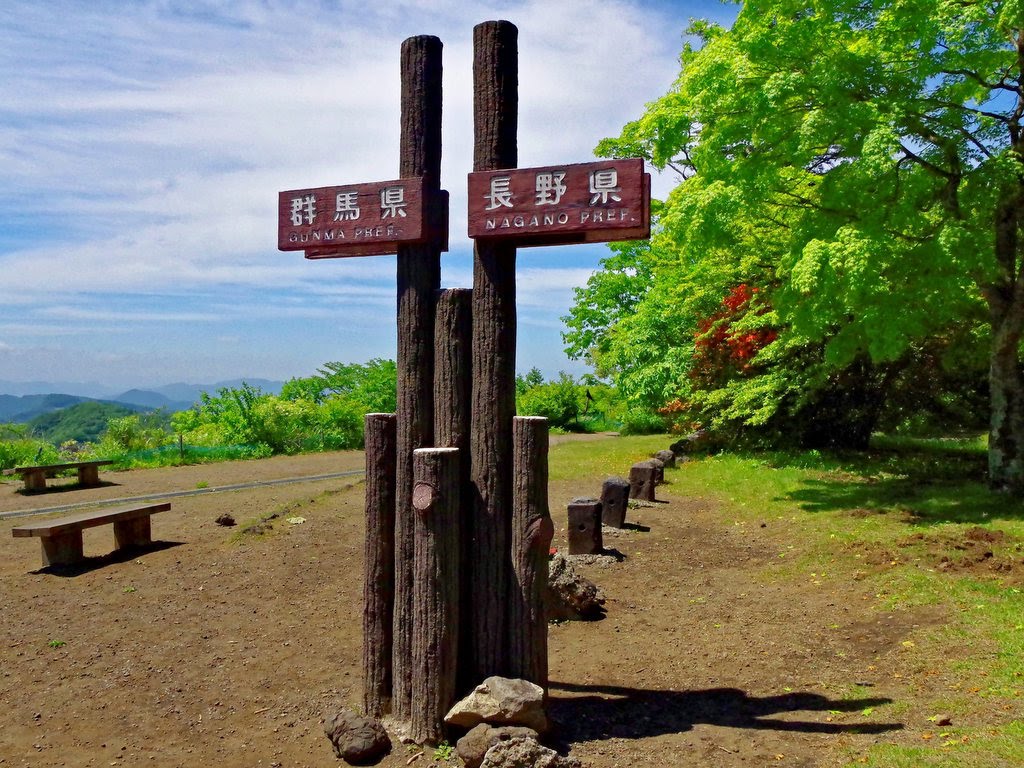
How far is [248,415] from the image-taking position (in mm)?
23031

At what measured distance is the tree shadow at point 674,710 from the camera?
204 inches

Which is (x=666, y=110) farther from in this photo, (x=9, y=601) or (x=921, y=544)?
(x=9, y=601)

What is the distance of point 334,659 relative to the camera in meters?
6.57

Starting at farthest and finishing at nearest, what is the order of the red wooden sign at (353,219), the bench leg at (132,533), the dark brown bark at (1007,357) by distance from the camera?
the dark brown bark at (1007,357)
the bench leg at (132,533)
the red wooden sign at (353,219)

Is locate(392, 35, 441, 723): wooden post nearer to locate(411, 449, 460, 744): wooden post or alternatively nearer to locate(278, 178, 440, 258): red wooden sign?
locate(278, 178, 440, 258): red wooden sign

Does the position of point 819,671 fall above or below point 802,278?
below

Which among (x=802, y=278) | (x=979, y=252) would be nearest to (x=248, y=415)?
(x=802, y=278)

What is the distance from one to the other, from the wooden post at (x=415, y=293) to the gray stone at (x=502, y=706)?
2.06ft

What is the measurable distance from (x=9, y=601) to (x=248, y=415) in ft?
49.5

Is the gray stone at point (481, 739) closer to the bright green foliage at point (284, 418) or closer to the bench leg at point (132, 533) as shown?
the bench leg at point (132, 533)

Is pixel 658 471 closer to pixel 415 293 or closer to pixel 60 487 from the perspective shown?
pixel 415 293

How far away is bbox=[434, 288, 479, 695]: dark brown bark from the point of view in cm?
533

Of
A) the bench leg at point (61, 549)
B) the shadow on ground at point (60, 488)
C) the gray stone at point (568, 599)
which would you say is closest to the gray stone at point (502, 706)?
the gray stone at point (568, 599)

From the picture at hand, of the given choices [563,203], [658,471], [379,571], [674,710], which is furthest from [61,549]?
[658,471]
